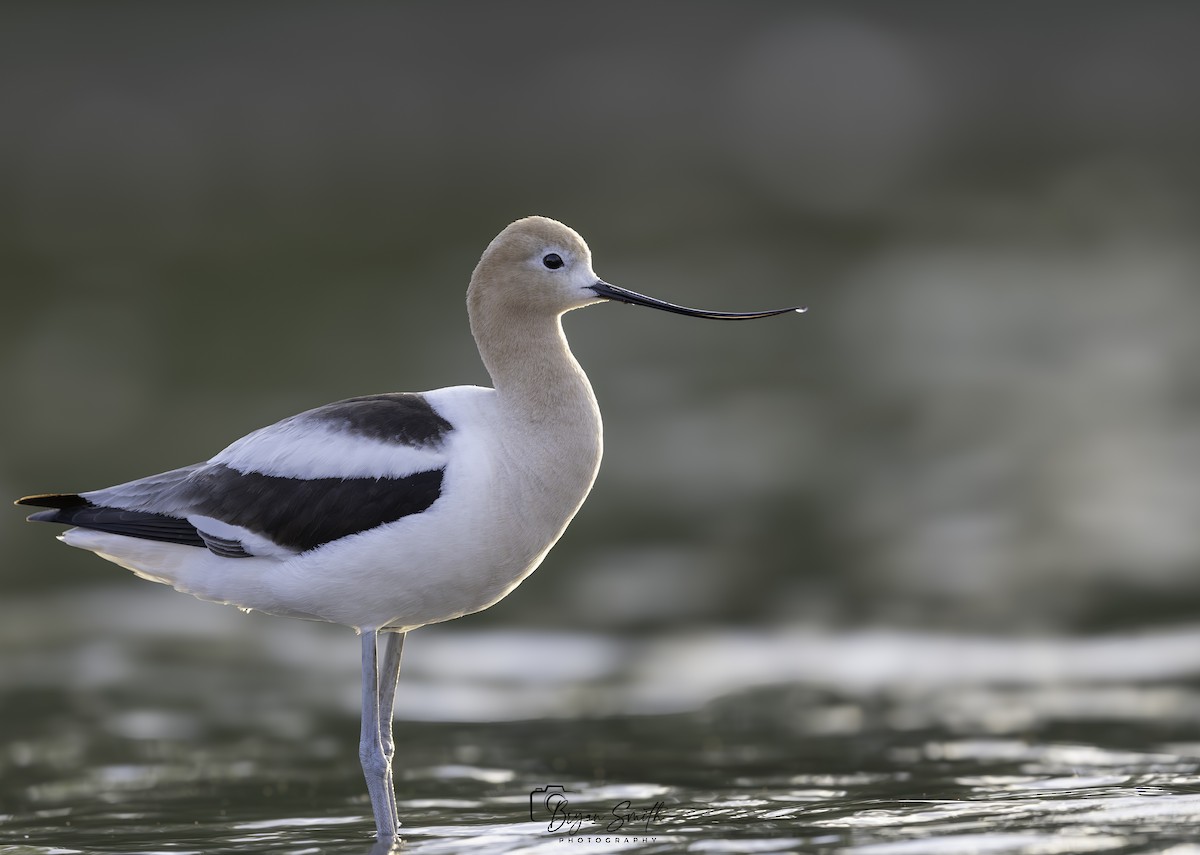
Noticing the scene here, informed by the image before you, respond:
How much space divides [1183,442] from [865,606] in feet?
16.1

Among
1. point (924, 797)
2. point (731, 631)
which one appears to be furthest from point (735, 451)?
point (924, 797)

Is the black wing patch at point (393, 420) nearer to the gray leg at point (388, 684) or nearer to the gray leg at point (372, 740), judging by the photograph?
the gray leg at point (372, 740)

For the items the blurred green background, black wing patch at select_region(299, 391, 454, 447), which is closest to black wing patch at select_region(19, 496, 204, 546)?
black wing patch at select_region(299, 391, 454, 447)

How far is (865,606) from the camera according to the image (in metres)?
13.4

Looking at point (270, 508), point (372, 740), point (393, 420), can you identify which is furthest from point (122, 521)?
point (372, 740)

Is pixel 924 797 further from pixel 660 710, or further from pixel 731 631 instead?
pixel 731 631

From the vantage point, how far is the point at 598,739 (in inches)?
420

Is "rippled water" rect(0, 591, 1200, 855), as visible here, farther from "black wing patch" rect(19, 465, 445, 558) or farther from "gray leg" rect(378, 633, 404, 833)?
"black wing patch" rect(19, 465, 445, 558)

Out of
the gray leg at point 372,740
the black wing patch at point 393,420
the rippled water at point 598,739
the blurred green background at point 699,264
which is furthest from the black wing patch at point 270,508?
the blurred green background at point 699,264

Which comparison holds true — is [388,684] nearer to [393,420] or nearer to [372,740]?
[372,740]

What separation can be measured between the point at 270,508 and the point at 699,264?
14471 mm

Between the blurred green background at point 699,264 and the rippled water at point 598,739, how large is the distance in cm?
86

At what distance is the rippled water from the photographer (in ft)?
25.4

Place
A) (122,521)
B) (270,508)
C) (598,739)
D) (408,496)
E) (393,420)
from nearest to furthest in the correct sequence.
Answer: (408,496) < (393,420) < (270,508) < (122,521) < (598,739)
